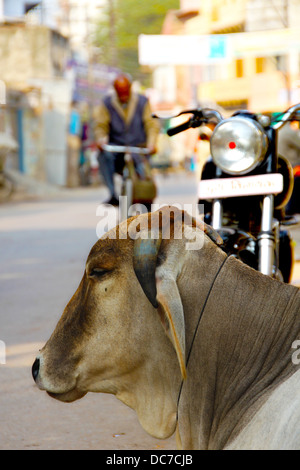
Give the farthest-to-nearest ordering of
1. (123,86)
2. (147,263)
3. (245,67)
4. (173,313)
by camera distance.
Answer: (245,67) < (123,86) < (147,263) < (173,313)

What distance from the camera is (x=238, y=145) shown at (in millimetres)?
3602

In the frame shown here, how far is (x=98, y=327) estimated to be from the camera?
2.55 m

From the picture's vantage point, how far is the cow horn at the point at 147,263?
2.40m

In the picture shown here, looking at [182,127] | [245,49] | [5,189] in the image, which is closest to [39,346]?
[182,127]

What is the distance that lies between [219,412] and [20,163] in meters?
26.6

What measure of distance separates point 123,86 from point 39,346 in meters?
4.12

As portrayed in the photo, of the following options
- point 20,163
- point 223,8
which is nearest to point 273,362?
point 20,163

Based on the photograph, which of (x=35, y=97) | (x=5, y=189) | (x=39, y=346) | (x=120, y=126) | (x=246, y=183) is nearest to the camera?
(x=246, y=183)

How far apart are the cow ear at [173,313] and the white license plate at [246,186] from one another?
1458mm

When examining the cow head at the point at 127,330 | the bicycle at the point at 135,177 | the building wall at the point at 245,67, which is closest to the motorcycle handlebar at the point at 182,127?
the cow head at the point at 127,330

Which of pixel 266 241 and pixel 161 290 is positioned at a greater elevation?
pixel 161 290

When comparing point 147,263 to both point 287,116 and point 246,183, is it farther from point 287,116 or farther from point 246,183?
point 287,116

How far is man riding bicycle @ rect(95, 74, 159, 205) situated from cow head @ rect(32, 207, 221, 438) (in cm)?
620

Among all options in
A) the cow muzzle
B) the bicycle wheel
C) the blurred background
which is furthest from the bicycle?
the bicycle wheel
